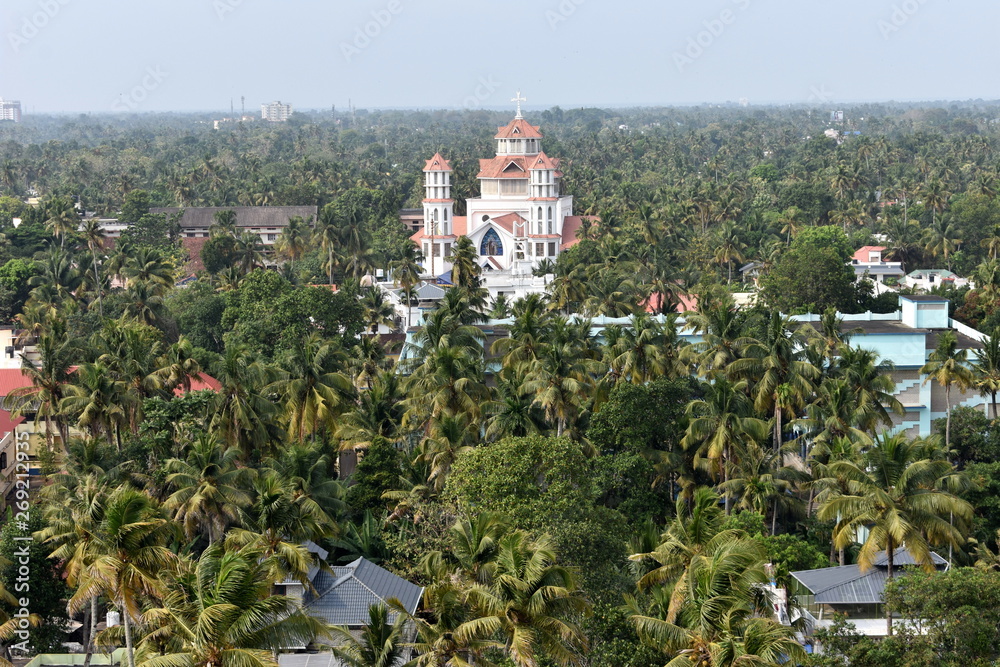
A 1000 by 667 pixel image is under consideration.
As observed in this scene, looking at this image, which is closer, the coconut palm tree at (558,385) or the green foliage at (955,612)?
the green foliage at (955,612)

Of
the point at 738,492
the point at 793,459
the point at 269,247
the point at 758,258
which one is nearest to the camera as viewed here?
the point at 738,492

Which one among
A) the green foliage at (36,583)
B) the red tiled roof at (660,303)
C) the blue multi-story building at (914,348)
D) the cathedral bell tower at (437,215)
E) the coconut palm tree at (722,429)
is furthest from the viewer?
the cathedral bell tower at (437,215)

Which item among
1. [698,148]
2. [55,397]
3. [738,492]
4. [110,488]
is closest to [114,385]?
[55,397]

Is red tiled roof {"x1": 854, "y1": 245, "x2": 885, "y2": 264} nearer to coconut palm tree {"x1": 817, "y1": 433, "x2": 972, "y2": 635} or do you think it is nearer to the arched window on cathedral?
the arched window on cathedral

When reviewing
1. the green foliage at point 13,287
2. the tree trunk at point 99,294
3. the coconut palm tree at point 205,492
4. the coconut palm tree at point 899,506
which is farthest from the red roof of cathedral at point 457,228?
the coconut palm tree at point 899,506

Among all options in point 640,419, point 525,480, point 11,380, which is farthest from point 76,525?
point 11,380

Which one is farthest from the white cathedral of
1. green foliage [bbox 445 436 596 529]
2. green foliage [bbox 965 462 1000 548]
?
green foliage [bbox 445 436 596 529]

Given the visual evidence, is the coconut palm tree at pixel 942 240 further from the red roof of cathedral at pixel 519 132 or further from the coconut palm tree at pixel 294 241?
the coconut palm tree at pixel 294 241

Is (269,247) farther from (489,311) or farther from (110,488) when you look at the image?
(110,488)
